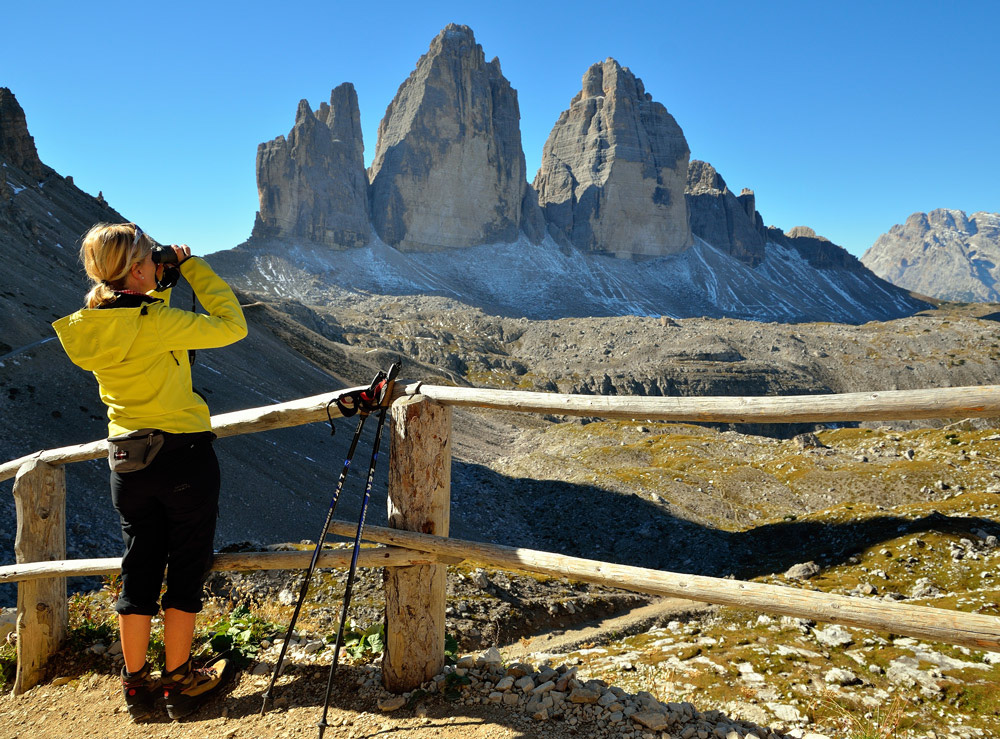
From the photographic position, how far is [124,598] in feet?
16.1

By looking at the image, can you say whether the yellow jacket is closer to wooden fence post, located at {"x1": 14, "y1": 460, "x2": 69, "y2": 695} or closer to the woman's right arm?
the woman's right arm

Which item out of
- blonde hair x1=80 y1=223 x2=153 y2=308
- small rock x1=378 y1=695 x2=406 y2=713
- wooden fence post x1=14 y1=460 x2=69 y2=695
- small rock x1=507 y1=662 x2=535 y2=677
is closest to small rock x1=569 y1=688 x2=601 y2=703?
small rock x1=507 y1=662 x2=535 y2=677

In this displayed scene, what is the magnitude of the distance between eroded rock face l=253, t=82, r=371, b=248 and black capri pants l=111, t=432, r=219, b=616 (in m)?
188

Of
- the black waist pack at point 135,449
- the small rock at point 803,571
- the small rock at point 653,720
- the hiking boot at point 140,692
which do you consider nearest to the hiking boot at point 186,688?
the hiking boot at point 140,692

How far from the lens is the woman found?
4441 mm

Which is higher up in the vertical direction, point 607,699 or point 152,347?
point 152,347

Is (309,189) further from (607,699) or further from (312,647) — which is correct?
(607,699)

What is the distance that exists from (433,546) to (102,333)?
2.79 metres

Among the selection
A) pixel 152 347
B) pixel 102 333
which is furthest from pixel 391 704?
pixel 102 333

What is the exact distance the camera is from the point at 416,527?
5035mm

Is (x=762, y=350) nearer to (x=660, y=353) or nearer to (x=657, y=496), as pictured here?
(x=660, y=353)

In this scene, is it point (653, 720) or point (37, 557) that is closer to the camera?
point (653, 720)

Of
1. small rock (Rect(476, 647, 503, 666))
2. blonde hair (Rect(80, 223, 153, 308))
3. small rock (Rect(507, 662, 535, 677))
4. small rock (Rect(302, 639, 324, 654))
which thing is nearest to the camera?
blonde hair (Rect(80, 223, 153, 308))

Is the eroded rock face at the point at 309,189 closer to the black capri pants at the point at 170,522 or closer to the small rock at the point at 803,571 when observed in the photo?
the small rock at the point at 803,571
